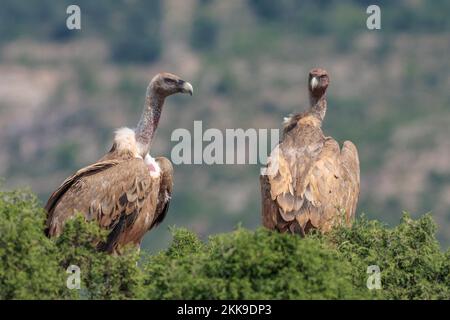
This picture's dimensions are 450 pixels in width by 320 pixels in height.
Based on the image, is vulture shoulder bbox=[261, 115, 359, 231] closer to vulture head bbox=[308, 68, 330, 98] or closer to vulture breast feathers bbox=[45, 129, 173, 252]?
vulture head bbox=[308, 68, 330, 98]

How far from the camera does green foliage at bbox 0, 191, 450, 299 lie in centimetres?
1558

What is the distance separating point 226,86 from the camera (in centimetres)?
10312

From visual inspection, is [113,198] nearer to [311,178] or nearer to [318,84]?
[311,178]

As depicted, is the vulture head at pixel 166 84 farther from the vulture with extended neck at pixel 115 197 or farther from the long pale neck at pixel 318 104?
the long pale neck at pixel 318 104

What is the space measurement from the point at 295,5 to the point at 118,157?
9440cm

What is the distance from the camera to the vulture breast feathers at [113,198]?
19.9 meters

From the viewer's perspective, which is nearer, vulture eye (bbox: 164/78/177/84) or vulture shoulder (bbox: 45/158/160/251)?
vulture shoulder (bbox: 45/158/160/251)

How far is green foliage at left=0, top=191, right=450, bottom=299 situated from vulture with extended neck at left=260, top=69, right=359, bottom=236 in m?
0.86

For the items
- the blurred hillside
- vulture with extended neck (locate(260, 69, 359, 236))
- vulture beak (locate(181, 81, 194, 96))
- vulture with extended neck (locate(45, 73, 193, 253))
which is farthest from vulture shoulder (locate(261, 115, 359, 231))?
the blurred hillside

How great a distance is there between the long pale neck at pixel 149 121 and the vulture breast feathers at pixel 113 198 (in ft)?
2.14

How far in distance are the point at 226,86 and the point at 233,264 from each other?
8764cm

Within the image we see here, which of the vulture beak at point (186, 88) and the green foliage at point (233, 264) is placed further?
the vulture beak at point (186, 88)

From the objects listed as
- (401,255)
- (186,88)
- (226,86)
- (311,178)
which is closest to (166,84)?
(186,88)

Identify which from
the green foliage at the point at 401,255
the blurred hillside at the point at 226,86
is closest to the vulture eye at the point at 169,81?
the green foliage at the point at 401,255
